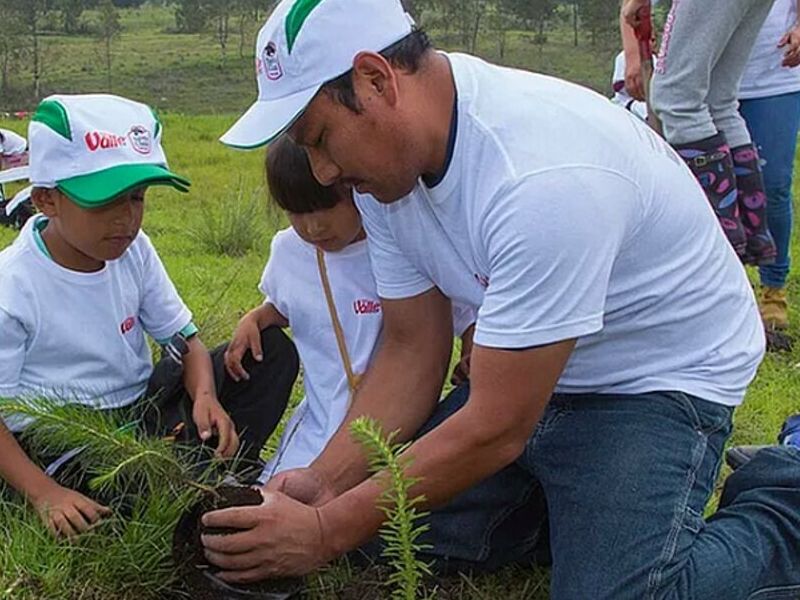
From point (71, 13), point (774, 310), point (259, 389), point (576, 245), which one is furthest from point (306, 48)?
point (71, 13)

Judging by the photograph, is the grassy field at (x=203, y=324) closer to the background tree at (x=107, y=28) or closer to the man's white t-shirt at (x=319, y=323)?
the man's white t-shirt at (x=319, y=323)

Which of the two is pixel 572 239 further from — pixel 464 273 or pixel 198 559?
pixel 198 559

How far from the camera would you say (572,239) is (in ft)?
5.94

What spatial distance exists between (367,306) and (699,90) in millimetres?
1459

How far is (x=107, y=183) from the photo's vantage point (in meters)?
2.40

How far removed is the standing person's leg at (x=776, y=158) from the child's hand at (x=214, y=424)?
7.76 ft

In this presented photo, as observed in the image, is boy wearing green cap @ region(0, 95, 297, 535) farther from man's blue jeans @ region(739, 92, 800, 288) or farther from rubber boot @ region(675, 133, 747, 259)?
man's blue jeans @ region(739, 92, 800, 288)

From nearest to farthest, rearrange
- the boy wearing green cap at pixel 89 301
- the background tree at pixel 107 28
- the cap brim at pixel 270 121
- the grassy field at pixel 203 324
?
the cap brim at pixel 270 121, the grassy field at pixel 203 324, the boy wearing green cap at pixel 89 301, the background tree at pixel 107 28

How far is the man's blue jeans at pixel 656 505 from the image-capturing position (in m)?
2.09

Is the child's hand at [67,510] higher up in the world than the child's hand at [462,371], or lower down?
lower down

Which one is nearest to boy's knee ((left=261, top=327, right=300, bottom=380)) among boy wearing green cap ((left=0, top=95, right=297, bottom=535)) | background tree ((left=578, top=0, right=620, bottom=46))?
boy wearing green cap ((left=0, top=95, right=297, bottom=535))

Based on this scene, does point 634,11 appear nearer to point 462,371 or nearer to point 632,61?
point 632,61

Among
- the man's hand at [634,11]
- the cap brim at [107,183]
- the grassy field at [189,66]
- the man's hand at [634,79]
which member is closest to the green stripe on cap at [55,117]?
the cap brim at [107,183]

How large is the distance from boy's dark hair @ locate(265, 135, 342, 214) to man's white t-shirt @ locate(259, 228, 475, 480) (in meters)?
0.15
